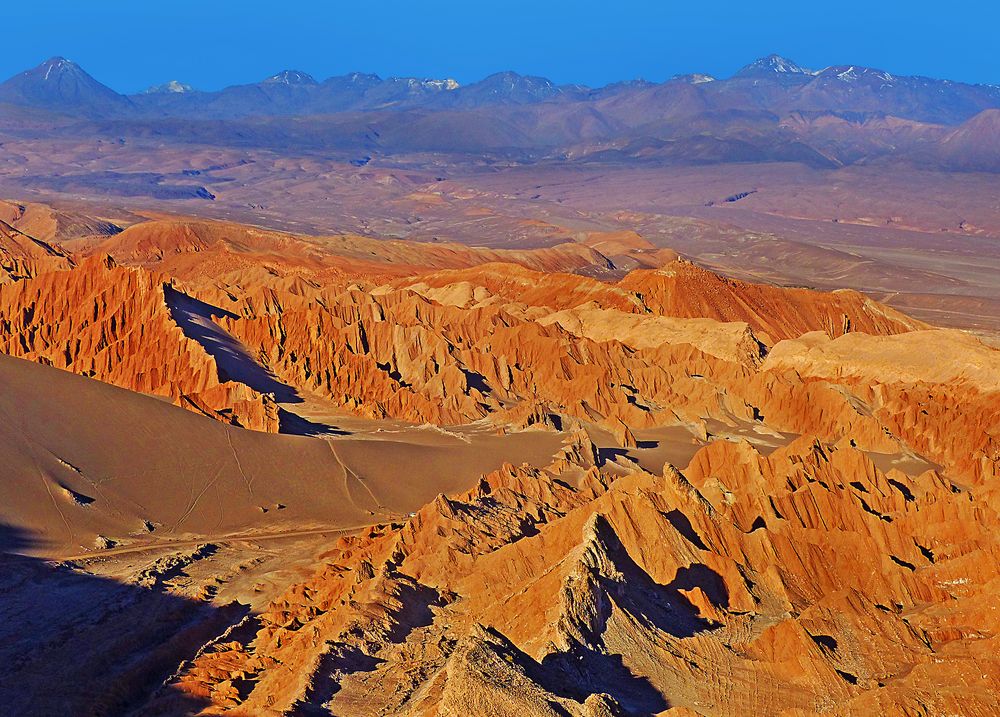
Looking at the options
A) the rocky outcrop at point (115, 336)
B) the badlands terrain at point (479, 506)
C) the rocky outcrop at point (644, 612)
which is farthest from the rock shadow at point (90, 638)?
the rocky outcrop at point (115, 336)

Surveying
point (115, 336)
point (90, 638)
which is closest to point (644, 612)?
point (90, 638)

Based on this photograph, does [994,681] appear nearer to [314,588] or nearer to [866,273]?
[314,588]

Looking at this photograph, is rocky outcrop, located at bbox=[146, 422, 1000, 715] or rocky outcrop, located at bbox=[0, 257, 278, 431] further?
rocky outcrop, located at bbox=[0, 257, 278, 431]

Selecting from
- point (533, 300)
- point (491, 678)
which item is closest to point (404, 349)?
point (533, 300)

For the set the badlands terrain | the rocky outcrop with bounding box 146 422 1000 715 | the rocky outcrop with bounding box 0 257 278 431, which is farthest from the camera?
the rocky outcrop with bounding box 0 257 278 431

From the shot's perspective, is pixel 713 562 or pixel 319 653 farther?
pixel 713 562

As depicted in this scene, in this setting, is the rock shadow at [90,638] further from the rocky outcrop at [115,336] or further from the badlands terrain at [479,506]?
the rocky outcrop at [115,336]

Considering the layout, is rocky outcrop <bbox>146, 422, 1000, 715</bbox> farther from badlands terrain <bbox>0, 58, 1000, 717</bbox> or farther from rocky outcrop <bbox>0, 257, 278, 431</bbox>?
rocky outcrop <bbox>0, 257, 278, 431</bbox>

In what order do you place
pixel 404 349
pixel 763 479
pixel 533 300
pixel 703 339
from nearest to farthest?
pixel 763 479
pixel 404 349
pixel 703 339
pixel 533 300

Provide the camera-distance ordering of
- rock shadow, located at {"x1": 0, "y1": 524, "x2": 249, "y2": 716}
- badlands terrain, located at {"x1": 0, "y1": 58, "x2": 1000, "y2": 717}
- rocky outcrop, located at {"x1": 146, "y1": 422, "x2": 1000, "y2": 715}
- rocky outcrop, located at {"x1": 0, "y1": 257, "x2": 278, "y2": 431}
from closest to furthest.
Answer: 1. rocky outcrop, located at {"x1": 146, "y1": 422, "x2": 1000, "y2": 715}
2. badlands terrain, located at {"x1": 0, "y1": 58, "x2": 1000, "y2": 717}
3. rock shadow, located at {"x1": 0, "y1": 524, "x2": 249, "y2": 716}
4. rocky outcrop, located at {"x1": 0, "y1": 257, "x2": 278, "y2": 431}

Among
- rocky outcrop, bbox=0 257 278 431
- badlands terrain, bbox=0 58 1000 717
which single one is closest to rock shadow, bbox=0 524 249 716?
badlands terrain, bbox=0 58 1000 717

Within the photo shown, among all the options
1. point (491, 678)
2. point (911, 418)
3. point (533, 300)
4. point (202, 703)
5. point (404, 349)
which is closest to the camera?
point (491, 678)
